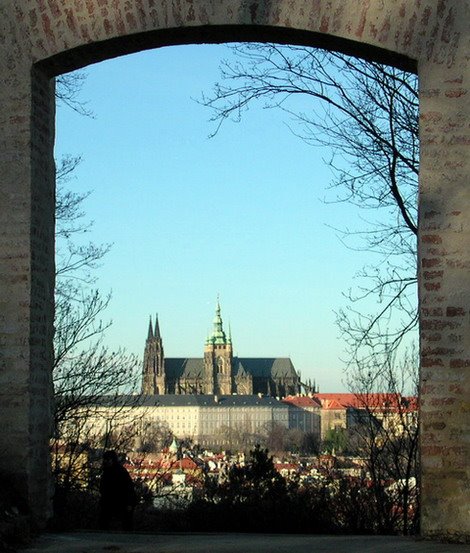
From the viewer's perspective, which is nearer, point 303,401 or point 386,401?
point 386,401

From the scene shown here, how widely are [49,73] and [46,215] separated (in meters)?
0.82

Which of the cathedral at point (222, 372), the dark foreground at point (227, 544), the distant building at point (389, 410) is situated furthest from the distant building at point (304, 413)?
the dark foreground at point (227, 544)

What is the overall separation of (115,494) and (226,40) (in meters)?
3.35

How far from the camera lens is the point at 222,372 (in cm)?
13350

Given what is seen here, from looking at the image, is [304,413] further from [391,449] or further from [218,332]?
[391,449]

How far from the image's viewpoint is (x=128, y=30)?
19.9ft

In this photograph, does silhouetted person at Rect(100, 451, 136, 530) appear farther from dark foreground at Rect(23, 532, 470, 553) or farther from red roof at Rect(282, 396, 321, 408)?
red roof at Rect(282, 396, 321, 408)

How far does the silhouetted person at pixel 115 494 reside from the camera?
7.79m

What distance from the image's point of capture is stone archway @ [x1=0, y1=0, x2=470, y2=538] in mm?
5668

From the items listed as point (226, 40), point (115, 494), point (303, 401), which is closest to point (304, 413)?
point (303, 401)

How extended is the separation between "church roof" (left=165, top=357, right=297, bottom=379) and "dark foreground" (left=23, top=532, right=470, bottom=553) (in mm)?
125998

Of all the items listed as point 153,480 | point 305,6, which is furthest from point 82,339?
point 305,6

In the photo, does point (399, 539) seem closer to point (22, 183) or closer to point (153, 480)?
point (22, 183)

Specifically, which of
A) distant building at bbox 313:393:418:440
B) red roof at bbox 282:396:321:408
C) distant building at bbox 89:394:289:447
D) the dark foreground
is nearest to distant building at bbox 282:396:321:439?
red roof at bbox 282:396:321:408
